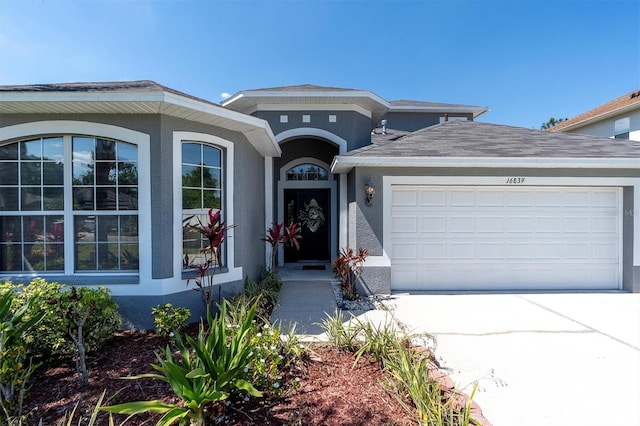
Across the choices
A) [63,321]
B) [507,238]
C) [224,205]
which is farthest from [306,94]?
[63,321]

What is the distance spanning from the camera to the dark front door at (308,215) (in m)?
10.1

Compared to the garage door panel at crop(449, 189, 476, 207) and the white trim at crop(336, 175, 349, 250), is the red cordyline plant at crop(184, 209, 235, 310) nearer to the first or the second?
the white trim at crop(336, 175, 349, 250)

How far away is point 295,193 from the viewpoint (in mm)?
10148

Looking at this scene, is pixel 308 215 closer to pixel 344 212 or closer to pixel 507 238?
pixel 344 212

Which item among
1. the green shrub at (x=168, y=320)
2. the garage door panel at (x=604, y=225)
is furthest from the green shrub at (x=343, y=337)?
the garage door panel at (x=604, y=225)

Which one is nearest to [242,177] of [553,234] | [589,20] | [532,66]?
[553,234]

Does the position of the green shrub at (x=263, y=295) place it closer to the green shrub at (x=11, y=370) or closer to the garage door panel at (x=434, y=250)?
the green shrub at (x=11, y=370)

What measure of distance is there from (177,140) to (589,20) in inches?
510

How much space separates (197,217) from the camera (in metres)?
5.26

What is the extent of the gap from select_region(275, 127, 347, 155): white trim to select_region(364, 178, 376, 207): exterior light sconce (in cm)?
273

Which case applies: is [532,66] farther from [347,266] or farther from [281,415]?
[281,415]

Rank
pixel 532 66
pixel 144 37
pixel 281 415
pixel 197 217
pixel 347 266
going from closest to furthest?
1. pixel 281 415
2. pixel 197 217
3. pixel 347 266
4. pixel 144 37
5. pixel 532 66

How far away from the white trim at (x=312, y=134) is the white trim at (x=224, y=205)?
140 inches

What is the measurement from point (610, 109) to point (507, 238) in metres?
13.5
